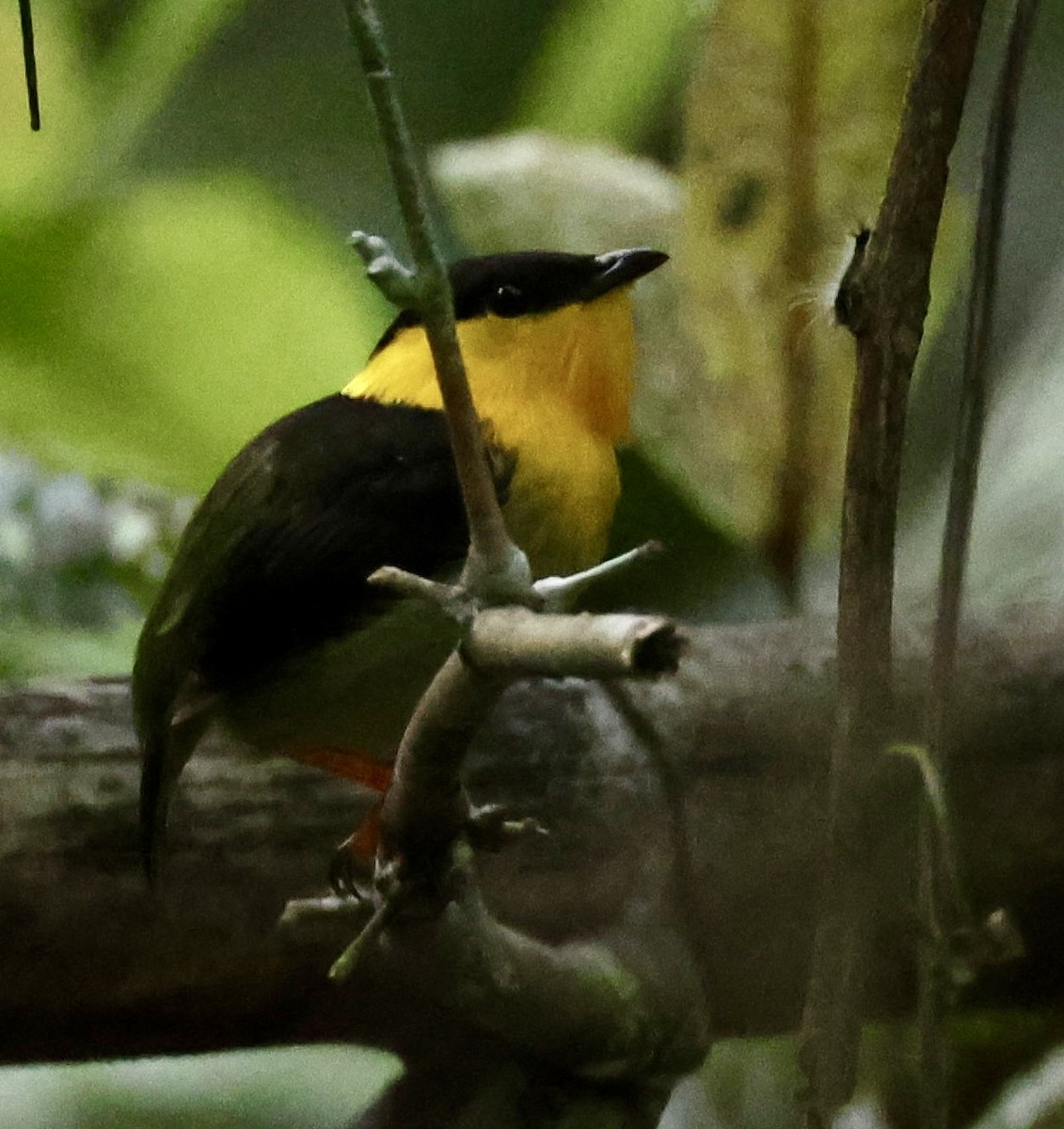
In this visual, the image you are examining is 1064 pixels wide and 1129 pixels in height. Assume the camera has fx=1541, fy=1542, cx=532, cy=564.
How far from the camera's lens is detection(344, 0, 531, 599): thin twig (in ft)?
1.16

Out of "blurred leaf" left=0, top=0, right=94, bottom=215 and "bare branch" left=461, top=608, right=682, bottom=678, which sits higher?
"blurred leaf" left=0, top=0, right=94, bottom=215

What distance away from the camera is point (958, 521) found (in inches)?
18.1

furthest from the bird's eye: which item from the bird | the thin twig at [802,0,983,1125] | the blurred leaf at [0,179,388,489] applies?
the thin twig at [802,0,983,1125]

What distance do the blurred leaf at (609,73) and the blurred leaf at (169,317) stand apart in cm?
17

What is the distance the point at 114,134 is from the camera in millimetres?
968

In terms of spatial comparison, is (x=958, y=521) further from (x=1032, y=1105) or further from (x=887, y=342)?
(x=1032, y=1105)

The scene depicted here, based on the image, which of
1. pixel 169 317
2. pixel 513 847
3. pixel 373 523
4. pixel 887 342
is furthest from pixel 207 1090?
pixel 887 342

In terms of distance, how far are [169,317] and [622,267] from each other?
14.5 inches

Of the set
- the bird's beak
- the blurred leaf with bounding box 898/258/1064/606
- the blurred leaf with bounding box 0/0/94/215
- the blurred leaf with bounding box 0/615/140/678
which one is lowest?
the blurred leaf with bounding box 0/615/140/678

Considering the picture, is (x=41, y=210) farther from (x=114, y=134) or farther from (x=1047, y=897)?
(x=1047, y=897)

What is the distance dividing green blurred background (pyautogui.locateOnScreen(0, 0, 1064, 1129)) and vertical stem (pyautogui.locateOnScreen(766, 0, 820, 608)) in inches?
2.3

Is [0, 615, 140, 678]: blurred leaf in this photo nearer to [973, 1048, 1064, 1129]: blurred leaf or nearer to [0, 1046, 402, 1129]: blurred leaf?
[0, 1046, 402, 1129]: blurred leaf

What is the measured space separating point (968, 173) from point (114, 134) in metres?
0.56

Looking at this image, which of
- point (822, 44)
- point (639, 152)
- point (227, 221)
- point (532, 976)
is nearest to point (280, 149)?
point (227, 221)
